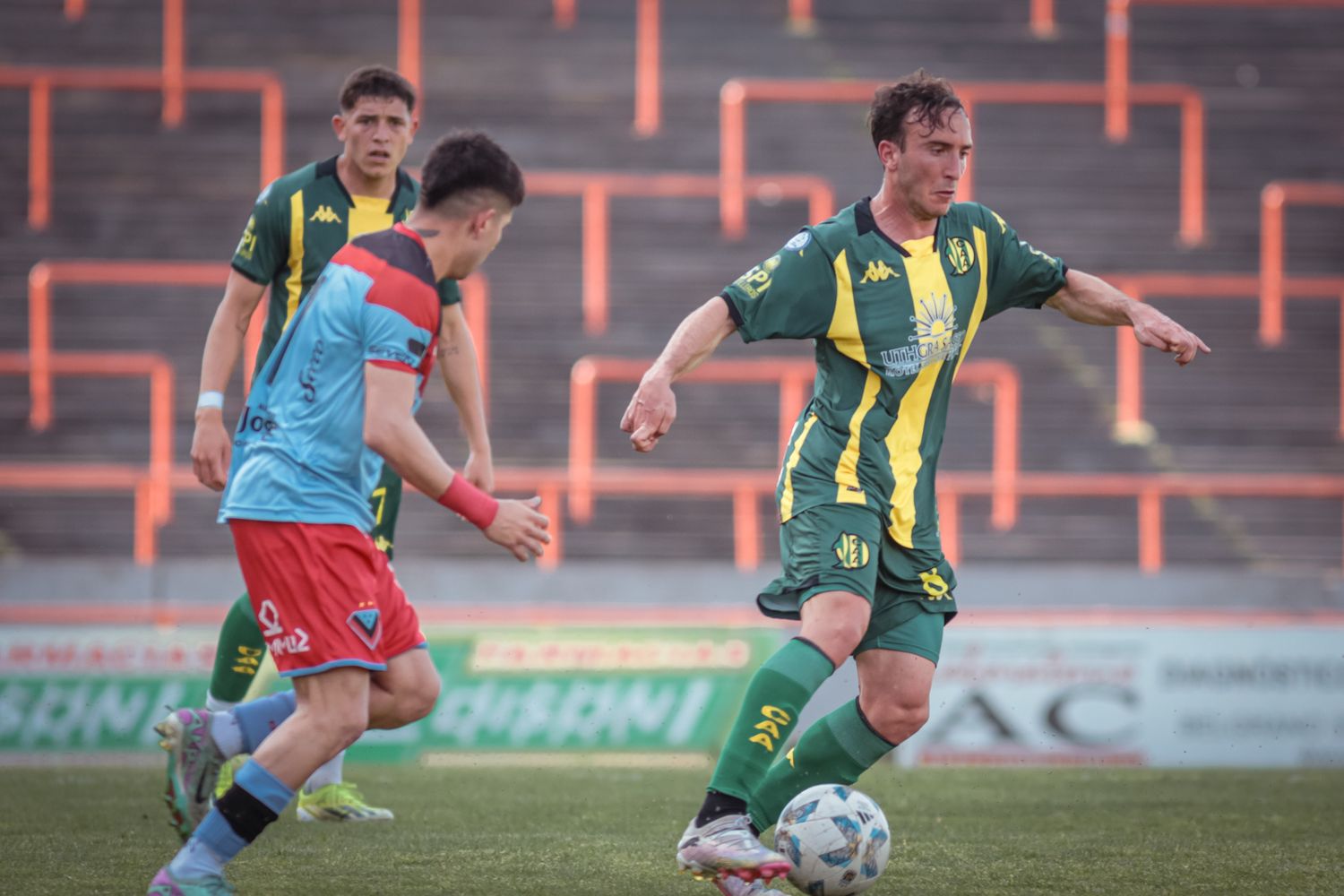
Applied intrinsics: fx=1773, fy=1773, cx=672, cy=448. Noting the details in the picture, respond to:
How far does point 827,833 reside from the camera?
13.3ft

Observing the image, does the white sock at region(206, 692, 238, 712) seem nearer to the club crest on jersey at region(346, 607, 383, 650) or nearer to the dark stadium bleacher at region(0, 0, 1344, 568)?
the club crest on jersey at region(346, 607, 383, 650)

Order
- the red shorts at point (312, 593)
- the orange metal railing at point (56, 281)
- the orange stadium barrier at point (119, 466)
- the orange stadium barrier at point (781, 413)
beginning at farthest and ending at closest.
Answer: the orange metal railing at point (56, 281) → the orange stadium barrier at point (781, 413) → the orange stadium barrier at point (119, 466) → the red shorts at point (312, 593)

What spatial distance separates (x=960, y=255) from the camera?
448 centimetres

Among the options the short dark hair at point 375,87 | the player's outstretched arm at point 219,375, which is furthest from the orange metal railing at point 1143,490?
the player's outstretched arm at point 219,375

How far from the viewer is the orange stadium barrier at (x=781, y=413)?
12344mm

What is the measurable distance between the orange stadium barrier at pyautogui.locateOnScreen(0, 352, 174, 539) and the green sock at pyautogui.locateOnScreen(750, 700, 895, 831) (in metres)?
8.22

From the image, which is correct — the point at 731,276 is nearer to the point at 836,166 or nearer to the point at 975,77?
the point at 836,166

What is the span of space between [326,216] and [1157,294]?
9514 mm

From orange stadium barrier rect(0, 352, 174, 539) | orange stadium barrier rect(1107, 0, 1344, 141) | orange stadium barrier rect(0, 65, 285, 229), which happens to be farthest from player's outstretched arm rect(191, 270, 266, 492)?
orange stadium barrier rect(1107, 0, 1344, 141)

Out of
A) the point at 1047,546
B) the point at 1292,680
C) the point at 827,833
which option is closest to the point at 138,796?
the point at 827,833

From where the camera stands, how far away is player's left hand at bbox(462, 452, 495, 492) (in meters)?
4.63

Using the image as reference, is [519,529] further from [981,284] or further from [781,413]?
[781,413]

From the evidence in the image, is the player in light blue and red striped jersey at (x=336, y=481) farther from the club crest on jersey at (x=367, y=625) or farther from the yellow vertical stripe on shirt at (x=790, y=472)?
the yellow vertical stripe on shirt at (x=790, y=472)

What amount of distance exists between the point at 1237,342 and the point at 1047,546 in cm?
267
